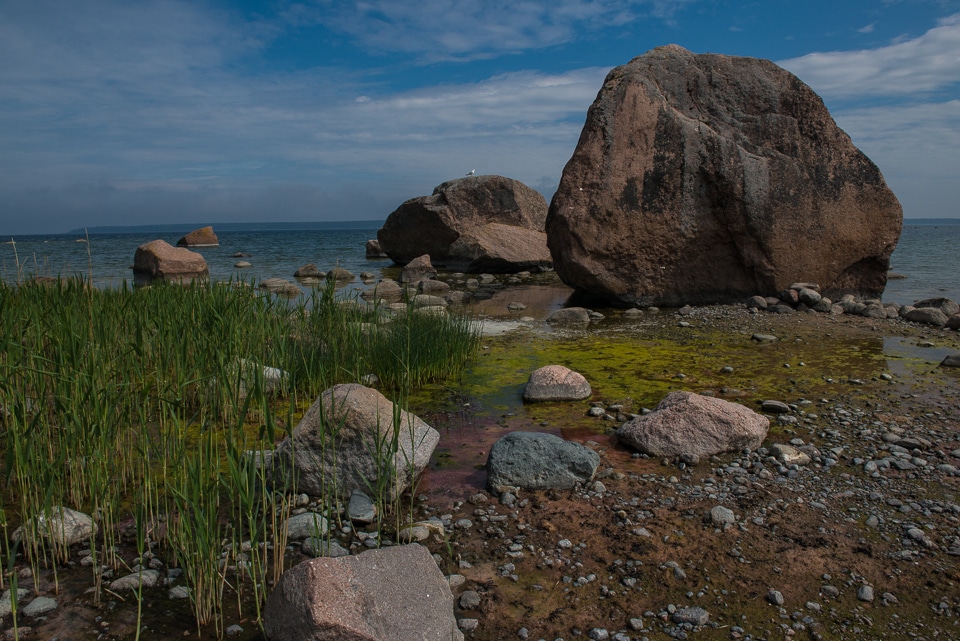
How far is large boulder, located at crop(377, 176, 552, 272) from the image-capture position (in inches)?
729

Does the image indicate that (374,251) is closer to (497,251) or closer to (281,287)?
(497,251)

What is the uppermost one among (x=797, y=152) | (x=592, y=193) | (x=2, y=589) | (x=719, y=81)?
(x=719, y=81)

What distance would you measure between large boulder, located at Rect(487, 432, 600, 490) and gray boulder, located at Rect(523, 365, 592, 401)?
1666 mm

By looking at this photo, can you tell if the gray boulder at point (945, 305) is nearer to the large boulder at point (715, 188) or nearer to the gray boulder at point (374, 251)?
the large boulder at point (715, 188)

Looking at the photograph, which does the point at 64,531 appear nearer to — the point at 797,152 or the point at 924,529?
the point at 924,529

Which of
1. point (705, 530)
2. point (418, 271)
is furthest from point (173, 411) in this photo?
point (418, 271)

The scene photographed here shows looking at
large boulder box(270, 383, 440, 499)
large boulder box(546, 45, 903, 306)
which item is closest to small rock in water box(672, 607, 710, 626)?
large boulder box(270, 383, 440, 499)

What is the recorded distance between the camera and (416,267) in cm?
1789

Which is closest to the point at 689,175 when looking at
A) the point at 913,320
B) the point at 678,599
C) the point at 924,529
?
the point at 913,320

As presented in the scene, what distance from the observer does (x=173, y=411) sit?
10.8ft

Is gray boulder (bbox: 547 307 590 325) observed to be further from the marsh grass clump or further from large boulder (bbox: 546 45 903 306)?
the marsh grass clump

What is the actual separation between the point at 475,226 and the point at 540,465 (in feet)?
54.7

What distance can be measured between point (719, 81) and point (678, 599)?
967 centimetres

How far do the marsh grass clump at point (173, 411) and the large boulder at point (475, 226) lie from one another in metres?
11.3
